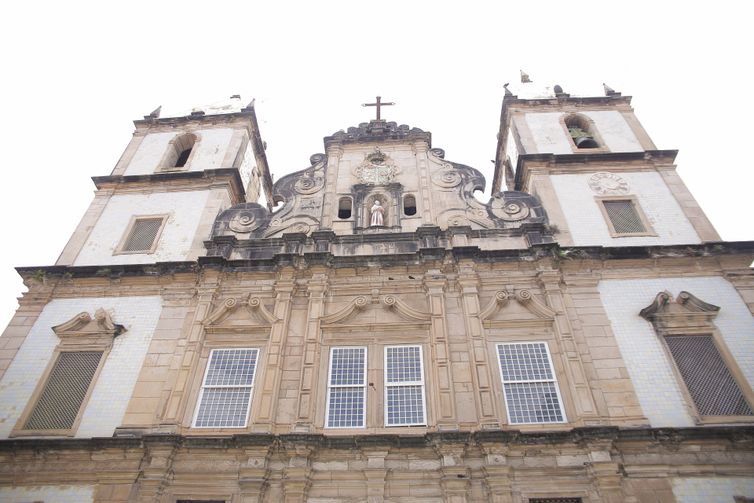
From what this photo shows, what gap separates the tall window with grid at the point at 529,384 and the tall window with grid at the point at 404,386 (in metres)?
1.86

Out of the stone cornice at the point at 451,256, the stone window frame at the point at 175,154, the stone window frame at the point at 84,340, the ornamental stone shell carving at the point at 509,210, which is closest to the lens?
the stone window frame at the point at 84,340

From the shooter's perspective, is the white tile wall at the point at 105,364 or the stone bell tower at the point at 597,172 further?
the stone bell tower at the point at 597,172

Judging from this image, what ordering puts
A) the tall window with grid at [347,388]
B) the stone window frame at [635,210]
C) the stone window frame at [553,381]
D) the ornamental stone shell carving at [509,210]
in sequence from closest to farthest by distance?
the stone window frame at [553,381]
the tall window with grid at [347,388]
the stone window frame at [635,210]
the ornamental stone shell carving at [509,210]

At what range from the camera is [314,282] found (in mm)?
14016

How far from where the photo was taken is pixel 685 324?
506 inches

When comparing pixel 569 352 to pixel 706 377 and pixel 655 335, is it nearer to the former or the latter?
pixel 655 335

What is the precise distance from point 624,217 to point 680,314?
3.82 metres

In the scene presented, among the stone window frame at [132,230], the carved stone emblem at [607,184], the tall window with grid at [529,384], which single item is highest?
the carved stone emblem at [607,184]

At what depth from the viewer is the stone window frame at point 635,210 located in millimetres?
15219

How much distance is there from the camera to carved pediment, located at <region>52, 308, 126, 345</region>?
44.5 feet

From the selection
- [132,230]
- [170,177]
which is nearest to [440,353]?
[132,230]

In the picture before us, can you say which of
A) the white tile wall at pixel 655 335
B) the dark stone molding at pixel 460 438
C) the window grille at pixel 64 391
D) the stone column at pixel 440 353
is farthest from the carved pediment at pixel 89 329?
the white tile wall at pixel 655 335

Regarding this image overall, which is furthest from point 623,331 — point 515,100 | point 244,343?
point 515,100

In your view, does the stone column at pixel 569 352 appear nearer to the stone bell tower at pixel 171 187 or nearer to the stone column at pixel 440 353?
the stone column at pixel 440 353
